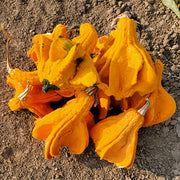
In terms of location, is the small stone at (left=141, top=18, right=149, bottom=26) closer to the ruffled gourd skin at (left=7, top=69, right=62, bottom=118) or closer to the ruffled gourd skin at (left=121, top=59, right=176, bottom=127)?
the ruffled gourd skin at (left=121, top=59, right=176, bottom=127)

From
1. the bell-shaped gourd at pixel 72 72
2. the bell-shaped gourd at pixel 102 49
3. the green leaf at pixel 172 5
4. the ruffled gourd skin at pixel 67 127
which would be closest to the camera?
the bell-shaped gourd at pixel 72 72

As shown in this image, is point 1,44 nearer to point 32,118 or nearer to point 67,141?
point 32,118

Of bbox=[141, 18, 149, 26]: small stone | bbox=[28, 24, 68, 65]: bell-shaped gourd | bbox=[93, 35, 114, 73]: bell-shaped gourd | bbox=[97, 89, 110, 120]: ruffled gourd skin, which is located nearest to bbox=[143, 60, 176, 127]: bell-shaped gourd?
bbox=[97, 89, 110, 120]: ruffled gourd skin

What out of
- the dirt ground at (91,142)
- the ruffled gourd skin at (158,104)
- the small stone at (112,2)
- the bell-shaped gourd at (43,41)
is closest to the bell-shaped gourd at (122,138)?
the ruffled gourd skin at (158,104)

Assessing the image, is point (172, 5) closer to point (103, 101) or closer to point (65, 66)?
point (103, 101)

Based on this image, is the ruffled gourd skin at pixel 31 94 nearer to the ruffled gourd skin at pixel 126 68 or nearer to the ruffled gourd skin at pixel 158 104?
the ruffled gourd skin at pixel 126 68

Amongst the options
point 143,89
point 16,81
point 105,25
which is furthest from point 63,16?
point 143,89

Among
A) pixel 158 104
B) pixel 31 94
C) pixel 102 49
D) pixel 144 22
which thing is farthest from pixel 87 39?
pixel 144 22
